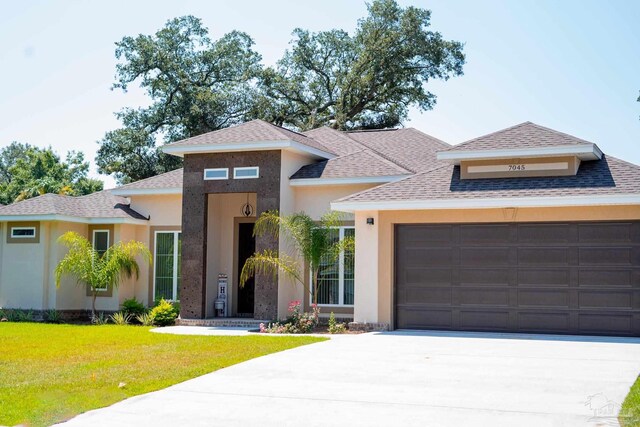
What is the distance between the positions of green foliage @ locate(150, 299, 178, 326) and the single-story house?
19.7 inches

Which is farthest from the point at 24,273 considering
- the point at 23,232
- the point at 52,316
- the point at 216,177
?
the point at 216,177

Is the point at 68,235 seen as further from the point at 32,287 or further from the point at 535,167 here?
the point at 535,167

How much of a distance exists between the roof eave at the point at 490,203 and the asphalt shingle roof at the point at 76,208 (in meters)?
8.62

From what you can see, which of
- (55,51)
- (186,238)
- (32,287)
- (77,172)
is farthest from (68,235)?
(77,172)

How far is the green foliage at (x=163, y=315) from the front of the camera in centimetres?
2091

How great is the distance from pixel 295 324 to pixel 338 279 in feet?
8.16

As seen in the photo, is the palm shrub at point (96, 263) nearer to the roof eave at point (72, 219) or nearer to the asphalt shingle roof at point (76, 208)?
the roof eave at point (72, 219)

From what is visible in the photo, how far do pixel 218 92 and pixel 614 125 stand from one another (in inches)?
933

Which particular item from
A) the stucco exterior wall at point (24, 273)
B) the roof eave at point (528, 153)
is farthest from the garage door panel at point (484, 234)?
the stucco exterior wall at point (24, 273)

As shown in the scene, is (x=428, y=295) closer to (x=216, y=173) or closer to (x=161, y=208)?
(x=216, y=173)

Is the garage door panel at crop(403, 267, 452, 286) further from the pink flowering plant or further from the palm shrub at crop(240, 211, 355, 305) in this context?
the pink flowering plant

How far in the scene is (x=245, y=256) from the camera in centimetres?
2238

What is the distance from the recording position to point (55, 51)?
2769 centimetres

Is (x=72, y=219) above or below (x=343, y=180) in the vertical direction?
below
